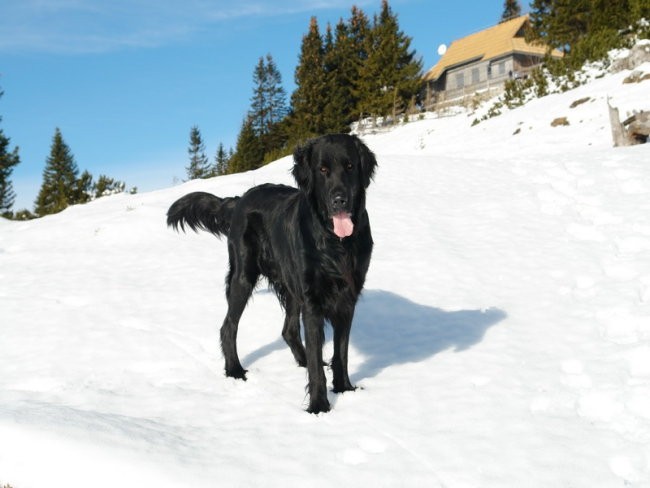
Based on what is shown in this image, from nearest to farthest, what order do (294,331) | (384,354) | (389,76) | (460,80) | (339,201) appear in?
(339,201), (294,331), (384,354), (389,76), (460,80)

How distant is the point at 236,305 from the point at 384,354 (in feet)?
4.92

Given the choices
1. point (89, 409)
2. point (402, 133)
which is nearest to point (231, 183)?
point (89, 409)

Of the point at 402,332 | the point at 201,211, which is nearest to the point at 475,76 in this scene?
the point at 402,332

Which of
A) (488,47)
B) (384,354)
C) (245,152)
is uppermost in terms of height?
(488,47)

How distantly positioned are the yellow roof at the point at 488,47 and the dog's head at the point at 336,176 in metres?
52.1

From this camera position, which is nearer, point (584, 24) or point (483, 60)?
point (584, 24)

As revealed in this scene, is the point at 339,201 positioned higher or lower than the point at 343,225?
higher

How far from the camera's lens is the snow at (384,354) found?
334 centimetres

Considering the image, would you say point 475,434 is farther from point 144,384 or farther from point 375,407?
point 144,384

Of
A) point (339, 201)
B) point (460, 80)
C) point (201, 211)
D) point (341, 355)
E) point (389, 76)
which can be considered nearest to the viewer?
point (339, 201)

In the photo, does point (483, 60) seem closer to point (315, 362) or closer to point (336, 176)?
point (336, 176)

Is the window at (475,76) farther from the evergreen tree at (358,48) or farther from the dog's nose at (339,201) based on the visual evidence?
the dog's nose at (339,201)

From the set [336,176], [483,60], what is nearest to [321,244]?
[336,176]

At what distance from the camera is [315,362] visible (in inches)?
164
